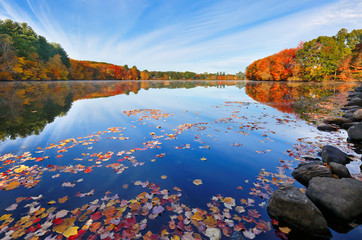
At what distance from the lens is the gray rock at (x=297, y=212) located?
10.8 feet

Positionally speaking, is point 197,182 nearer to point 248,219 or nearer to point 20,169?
point 248,219

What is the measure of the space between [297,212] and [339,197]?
1.29m

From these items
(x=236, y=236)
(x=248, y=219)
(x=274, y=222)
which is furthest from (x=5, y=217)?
(x=274, y=222)

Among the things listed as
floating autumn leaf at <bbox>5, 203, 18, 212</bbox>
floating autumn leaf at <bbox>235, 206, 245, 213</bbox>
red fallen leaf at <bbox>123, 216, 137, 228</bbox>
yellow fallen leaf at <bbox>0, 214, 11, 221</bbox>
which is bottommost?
floating autumn leaf at <bbox>235, 206, 245, 213</bbox>

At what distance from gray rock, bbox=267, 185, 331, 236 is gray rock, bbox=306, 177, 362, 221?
0.61 metres

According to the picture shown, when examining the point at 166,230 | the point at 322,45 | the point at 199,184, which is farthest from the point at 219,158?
the point at 322,45

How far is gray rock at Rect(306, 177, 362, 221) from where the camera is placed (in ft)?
11.9

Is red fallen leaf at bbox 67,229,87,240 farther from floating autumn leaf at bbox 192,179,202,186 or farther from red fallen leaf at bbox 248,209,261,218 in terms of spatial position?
red fallen leaf at bbox 248,209,261,218

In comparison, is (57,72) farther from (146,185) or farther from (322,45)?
(322,45)

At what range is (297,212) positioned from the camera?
343 centimetres

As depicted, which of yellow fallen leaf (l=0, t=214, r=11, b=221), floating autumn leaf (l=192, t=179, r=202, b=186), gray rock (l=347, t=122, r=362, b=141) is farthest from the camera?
gray rock (l=347, t=122, r=362, b=141)

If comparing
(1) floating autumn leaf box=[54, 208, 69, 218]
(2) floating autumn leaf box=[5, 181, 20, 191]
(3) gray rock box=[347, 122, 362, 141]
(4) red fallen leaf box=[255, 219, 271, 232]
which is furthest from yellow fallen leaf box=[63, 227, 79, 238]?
(3) gray rock box=[347, 122, 362, 141]

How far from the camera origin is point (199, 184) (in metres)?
4.77

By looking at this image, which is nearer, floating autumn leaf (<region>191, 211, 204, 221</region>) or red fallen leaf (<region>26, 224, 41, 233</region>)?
red fallen leaf (<region>26, 224, 41, 233</region>)
